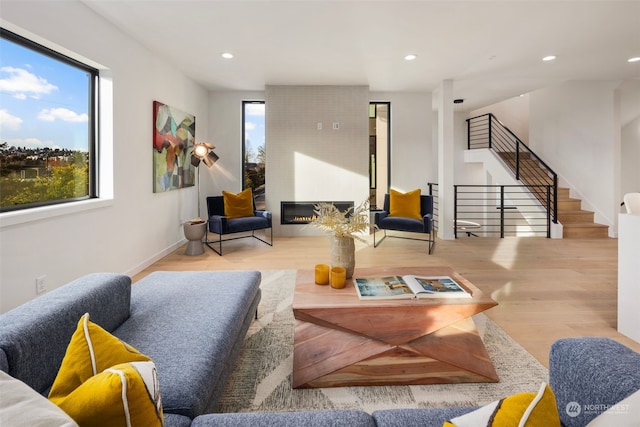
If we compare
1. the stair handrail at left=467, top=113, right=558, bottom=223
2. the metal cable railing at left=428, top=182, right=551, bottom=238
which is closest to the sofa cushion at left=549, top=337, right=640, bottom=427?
the metal cable railing at left=428, top=182, right=551, bottom=238

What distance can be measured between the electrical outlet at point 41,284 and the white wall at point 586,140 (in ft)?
25.5

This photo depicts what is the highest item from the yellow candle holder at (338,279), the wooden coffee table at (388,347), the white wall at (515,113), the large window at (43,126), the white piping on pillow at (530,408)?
Answer: the white wall at (515,113)

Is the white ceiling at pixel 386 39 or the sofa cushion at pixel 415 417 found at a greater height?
the white ceiling at pixel 386 39

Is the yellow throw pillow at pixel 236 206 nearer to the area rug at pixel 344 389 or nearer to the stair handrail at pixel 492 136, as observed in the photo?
the area rug at pixel 344 389

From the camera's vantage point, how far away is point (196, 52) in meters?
4.65

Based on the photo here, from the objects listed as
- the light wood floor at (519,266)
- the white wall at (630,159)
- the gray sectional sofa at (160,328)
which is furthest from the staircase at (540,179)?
→ the gray sectional sofa at (160,328)

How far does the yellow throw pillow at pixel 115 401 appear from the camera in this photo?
73cm

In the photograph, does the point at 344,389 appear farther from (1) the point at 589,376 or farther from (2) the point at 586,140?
(2) the point at 586,140

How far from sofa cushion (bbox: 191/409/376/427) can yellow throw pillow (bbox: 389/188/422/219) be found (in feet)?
15.7

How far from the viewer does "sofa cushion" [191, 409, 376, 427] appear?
3.38 feet

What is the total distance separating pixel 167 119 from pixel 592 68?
614 cm

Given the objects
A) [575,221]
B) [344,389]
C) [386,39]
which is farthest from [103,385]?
[575,221]

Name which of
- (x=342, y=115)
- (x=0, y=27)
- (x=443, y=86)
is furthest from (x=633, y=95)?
(x=0, y=27)

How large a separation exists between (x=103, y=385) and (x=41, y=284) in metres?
2.67
